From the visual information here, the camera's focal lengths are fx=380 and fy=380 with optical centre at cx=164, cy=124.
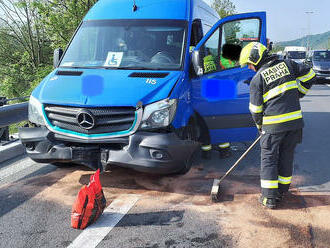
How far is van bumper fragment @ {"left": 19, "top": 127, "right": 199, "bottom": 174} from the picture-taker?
13.6 ft

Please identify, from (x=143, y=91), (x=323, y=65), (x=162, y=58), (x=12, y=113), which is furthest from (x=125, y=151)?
(x=323, y=65)

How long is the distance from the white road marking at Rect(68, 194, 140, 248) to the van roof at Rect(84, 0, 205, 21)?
254cm

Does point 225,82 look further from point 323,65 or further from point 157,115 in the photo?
point 323,65

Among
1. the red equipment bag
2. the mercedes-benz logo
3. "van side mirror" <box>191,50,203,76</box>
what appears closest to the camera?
the red equipment bag

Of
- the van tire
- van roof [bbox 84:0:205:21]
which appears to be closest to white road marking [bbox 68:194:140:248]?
the van tire

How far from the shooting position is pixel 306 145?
6.91m

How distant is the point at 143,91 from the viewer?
167 inches

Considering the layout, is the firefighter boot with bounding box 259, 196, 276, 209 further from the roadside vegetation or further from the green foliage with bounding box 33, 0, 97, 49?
the roadside vegetation

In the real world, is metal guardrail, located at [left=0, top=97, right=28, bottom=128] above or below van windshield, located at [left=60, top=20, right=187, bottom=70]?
below

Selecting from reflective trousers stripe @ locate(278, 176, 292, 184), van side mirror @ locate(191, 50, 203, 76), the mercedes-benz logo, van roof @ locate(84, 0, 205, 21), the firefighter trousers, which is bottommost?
reflective trousers stripe @ locate(278, 176, 292, 184)

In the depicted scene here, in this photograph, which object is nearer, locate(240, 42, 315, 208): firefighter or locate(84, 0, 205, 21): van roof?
locate(240, 42, 315, 208): firefighter

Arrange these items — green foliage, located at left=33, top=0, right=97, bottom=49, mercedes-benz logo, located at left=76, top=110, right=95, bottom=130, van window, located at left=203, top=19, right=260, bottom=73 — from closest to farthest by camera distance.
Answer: mercedes-benz logo, located at left=76, top=110, right=95, bottom=130, van window, located at left=203, top=19, right=260, bottom=73, green foliage, located at left=33, top=0, right=97, bottom=49

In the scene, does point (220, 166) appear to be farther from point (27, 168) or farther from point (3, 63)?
point (3, 63)

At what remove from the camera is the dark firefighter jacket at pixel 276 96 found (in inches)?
157
